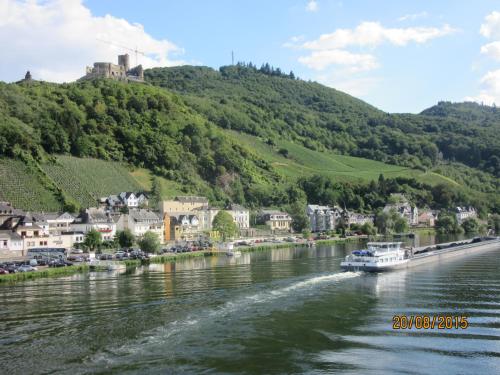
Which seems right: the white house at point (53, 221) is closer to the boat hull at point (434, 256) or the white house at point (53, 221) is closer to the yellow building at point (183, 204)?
the yellow building at point (183, 204)

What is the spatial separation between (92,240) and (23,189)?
1956 cm

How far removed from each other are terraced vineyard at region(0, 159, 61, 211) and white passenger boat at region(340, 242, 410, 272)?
146 ft

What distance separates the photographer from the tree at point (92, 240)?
6203cm

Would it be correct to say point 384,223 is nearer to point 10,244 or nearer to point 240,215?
point 240,215

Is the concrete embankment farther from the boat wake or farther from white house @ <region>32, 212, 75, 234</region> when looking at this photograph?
white house @ <region>32, 212, 75, 234</region>

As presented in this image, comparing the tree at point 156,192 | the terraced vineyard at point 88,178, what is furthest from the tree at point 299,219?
the terraced vineyard at point 88,178

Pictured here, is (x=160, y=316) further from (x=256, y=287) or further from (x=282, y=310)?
(x=256, y=287)

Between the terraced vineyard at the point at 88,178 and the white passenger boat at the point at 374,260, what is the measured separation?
153ft

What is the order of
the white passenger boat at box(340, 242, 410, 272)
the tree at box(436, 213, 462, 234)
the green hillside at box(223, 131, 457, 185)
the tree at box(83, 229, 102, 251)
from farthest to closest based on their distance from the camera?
1. the green hillside at box(223, 131, 457, 185)
2. the tree at box(436, 213, 462, 234)
3. the tree at box(83, 229, 102, 251)
4. the white passenger boat at box(340, 242, 410, 272)

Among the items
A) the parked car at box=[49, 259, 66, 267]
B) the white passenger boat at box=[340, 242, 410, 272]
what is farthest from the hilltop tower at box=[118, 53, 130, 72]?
the white passenger boat at box=[340, 242, 410, 272]

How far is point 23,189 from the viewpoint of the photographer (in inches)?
2958

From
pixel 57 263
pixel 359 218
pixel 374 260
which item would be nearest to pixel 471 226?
pixel 359 218

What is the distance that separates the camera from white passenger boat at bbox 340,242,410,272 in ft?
156

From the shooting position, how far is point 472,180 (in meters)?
174
